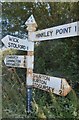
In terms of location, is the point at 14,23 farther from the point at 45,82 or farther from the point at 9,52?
the point at 45,82

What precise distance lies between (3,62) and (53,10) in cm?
68

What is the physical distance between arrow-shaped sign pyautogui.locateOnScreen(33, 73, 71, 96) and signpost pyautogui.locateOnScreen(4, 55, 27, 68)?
151 mm

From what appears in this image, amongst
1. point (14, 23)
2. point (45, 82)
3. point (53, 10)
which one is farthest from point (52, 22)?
point (45, 82)

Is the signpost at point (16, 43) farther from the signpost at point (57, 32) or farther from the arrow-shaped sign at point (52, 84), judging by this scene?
the arrow-shaped sign at point (52, 84)

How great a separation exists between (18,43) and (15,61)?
6.7 inches

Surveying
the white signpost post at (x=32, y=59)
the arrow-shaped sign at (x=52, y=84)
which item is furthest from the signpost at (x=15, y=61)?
the arrow-shaped sign at (x=52, y=84)

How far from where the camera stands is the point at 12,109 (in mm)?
2643

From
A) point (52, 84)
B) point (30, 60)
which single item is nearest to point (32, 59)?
point (30, 60)

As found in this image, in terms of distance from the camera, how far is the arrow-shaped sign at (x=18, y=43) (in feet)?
8.50

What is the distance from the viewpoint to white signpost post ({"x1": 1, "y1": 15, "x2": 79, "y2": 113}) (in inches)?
101

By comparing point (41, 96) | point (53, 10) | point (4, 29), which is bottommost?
point (41, 96)

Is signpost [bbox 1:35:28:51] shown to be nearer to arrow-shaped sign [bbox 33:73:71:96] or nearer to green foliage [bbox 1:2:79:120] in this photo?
green foliage [bbox 1:2:79:120]

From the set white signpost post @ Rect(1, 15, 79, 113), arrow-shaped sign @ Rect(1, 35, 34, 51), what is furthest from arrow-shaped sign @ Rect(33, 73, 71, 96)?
arrow-shaped sign @ Rect(1, 35, 34, 51)

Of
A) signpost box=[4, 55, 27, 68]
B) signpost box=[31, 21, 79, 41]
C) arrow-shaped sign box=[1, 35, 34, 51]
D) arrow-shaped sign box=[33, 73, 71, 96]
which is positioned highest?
signpost box=[31, 21, 79, 41]
